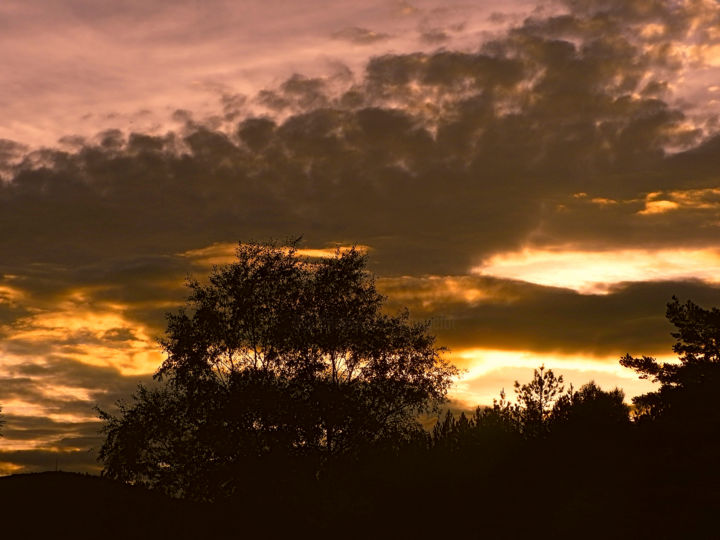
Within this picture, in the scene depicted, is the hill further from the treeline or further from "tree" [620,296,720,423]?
"tree" [620,296,720,423]

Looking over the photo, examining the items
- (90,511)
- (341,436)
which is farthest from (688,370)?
(90,511)

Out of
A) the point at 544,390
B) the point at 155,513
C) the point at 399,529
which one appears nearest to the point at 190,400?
the point at 155,513

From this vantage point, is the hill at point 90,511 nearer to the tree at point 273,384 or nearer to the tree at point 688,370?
the tree at point 273,384

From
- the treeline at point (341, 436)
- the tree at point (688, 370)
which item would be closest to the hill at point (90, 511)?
the treeline at point (341, 436)

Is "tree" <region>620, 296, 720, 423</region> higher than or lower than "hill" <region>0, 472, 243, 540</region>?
higher

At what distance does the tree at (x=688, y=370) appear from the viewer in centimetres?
4525

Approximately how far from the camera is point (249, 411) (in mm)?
56438

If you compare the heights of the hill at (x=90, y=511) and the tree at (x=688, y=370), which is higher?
the tree at (x=688, y=370)

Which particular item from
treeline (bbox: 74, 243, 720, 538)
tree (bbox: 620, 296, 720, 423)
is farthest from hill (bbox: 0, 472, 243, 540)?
tree (bbox: 620, 296, 720, 423)

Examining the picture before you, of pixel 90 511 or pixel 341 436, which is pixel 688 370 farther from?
pixel 90 511

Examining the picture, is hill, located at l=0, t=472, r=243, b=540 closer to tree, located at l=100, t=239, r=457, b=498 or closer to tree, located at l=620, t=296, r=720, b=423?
tree, located at l=100, t=239, r=457, b=498

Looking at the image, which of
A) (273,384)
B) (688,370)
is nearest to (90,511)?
(273,384)

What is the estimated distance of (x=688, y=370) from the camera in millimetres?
46906

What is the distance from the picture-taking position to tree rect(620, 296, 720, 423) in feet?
148
